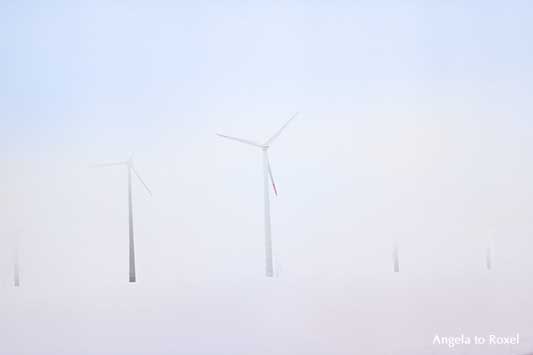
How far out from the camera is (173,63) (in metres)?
3.27

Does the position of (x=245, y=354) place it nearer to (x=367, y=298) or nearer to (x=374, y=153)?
(x=367, y=298)

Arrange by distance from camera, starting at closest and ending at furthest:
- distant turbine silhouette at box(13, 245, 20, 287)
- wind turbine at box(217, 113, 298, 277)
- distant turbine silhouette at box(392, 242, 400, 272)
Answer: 1. distant turbine silhouette at box(13, 245, 20, 287)
2. wind turbine at box(217, 113, 298, 277)
3. distant turbine silhouette at box(392, 242, 400, 272)

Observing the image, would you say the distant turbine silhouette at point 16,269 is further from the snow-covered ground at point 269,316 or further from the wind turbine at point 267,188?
the wind turbine at point 267,188

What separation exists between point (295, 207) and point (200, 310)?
72 centimetres

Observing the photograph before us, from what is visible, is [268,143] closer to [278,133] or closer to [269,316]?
[278,133]

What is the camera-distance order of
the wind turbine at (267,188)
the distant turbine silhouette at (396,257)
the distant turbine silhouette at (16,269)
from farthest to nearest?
the distant turbine silhouette at (396,257) → the wind turbine at (267,188) → the distant turbine silhouette at (16,269)

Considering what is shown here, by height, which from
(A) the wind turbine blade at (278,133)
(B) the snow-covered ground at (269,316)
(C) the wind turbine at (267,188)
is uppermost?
(A) the wind turbine blade at (278,133)

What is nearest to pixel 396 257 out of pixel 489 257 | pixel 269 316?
pixel 489 257

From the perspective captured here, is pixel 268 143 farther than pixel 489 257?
No

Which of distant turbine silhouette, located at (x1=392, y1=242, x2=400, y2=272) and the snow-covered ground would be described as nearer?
the snow-covered ground

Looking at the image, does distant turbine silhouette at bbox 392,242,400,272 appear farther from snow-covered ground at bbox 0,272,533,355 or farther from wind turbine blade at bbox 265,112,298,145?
wind turbine blade at bbox 265,112,298,145

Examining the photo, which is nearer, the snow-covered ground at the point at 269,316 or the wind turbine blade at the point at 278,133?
the snow-covered ground at the point at 269,316

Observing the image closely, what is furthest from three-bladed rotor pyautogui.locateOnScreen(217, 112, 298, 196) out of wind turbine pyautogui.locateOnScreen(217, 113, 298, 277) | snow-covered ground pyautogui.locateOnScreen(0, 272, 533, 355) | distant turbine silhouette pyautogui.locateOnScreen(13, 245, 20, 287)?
distant turbine silhouette pyautogui.locateOnScreen(13, 245, 20, 287)

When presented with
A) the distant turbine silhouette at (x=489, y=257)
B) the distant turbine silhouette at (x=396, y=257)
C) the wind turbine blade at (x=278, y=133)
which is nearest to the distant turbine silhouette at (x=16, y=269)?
the wind turbine blade at (x=278, y=133)
